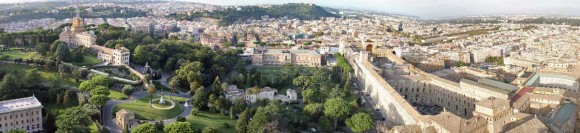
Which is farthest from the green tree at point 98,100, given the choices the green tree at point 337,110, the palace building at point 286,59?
the palace building at point 286,59

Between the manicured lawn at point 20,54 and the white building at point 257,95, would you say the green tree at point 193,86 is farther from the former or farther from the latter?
the manicured lawn at point 20,54

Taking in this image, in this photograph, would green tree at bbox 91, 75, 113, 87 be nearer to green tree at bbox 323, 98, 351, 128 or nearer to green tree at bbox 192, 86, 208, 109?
green tree at bbox 192, 86, 208, 109

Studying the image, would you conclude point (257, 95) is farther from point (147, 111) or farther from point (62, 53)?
point (62, 53)

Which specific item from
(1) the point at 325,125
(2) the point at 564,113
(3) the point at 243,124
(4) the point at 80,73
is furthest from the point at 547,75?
(4) the point at 80,73

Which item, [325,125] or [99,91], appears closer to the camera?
[99,91]

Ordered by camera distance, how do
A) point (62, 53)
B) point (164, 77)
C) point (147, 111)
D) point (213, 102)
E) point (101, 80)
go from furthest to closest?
point (164, 77)
point (62, 53)
point (101, 80)
point (213, 102)
point (147, 111)

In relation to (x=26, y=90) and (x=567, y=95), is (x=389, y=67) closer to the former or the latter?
(x=567, y=95)

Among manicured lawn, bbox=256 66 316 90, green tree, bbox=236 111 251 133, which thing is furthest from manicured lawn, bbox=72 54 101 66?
green tree, bbox=236 111 251 133
